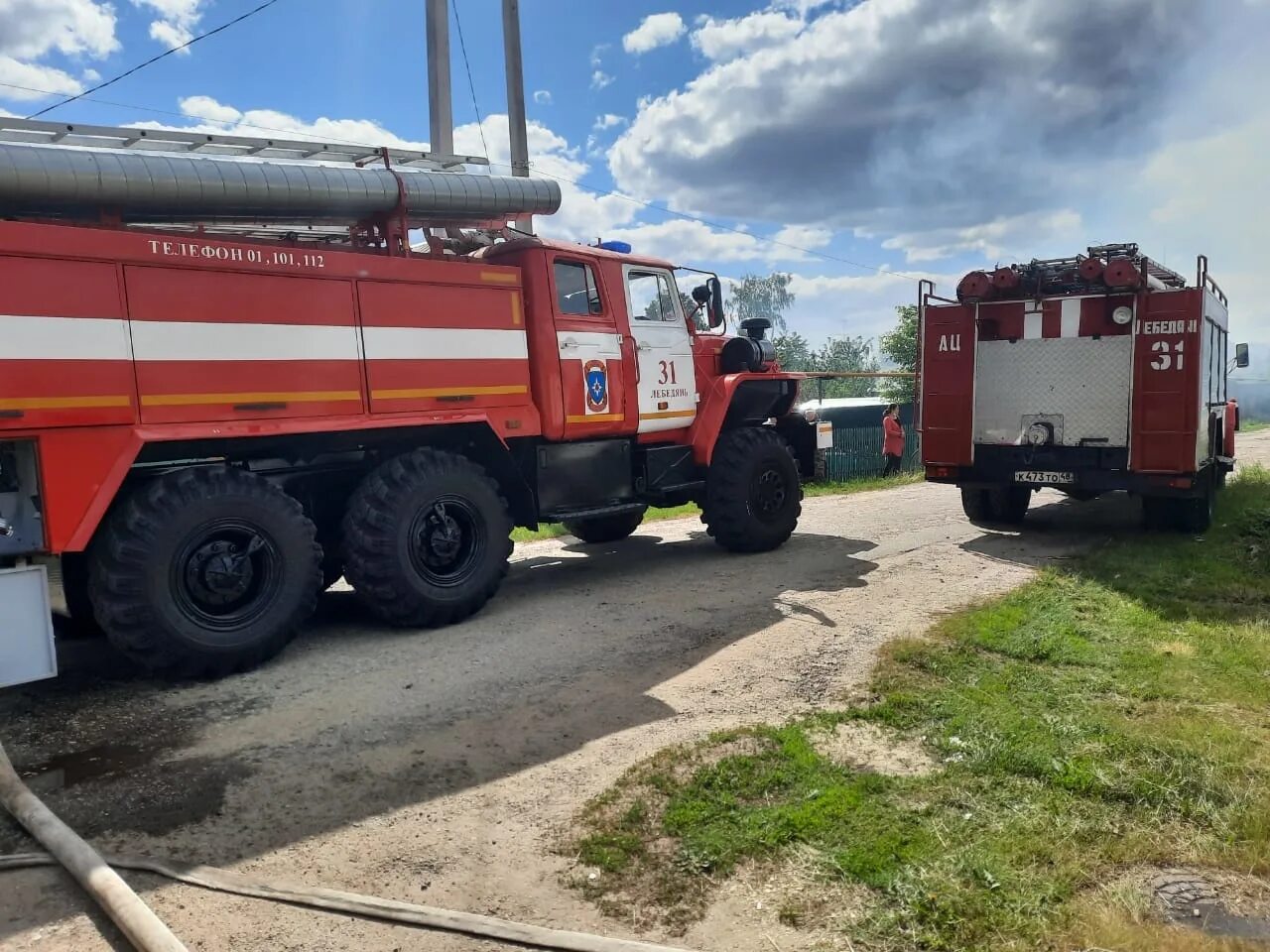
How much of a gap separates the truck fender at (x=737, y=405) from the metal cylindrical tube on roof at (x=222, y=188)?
282 centimetres

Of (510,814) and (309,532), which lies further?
(309,532)

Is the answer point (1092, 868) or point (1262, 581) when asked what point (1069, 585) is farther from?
point (1092, 868)

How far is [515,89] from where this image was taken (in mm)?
13297

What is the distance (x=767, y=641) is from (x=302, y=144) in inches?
189

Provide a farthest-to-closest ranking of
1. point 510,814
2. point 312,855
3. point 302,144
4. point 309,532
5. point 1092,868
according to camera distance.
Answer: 1. point 302,144
2. point 309,532
3. point 510,814
4. point 312,855
5. point 1092,868

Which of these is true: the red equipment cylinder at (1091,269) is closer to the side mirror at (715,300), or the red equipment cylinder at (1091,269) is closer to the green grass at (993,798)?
the side mirror at (715,300)

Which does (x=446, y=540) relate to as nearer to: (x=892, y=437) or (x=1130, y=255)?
(x=1130, y=255)

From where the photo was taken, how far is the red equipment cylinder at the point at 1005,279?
9516mm

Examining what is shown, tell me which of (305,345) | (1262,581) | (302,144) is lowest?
(1262,581)

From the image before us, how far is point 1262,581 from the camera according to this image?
A: 7.33 m

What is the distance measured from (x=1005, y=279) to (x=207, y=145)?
24.7 feet

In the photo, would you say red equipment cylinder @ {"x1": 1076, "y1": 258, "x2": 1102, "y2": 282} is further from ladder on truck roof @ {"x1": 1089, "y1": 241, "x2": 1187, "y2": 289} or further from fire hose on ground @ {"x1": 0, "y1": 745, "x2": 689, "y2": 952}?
fire hose on ground @ {"x1": 0, "y1": 745, "x2": 689, "y2": 952}

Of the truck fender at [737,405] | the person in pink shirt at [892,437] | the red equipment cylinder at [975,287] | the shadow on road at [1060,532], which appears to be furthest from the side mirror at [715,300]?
the person in pink shirt at [892,437]

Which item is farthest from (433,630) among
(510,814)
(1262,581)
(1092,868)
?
(1262,581)
